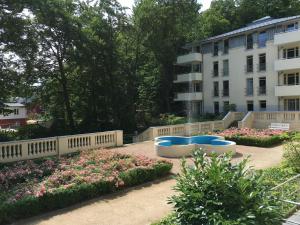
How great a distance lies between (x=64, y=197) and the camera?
8.48 metres

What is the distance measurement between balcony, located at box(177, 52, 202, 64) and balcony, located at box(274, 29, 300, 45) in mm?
10733

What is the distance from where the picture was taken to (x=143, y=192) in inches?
388

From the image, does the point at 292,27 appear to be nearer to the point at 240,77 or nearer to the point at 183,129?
the point at 240,77

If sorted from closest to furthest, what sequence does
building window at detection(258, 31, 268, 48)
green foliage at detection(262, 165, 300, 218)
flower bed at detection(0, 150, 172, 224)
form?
green foliage at detection(262, 165, 300, 218), flower bed at detection(0, 150, 172, 224), building window at detection(258, 31, 268, 48)

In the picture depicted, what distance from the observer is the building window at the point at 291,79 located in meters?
32.5

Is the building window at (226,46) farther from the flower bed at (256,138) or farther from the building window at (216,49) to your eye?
the flower bed at (256,138)

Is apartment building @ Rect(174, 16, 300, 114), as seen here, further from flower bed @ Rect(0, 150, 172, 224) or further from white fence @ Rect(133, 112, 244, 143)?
flower bed @ Rect(0, 150, 172, 224)

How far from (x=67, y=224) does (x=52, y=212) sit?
1.04 metres

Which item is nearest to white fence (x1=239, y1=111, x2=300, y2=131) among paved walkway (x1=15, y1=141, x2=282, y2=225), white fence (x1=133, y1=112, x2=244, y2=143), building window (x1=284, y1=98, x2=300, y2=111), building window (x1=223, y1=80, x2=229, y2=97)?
white fence (x1=133, y1=112, x2=244, y2=143)

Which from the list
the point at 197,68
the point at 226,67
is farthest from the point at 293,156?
the point at 197,68

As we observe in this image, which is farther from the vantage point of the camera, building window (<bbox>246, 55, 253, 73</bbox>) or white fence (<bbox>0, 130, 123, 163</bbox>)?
building window (<bbox>246, 55, 253, 73</bbox>)

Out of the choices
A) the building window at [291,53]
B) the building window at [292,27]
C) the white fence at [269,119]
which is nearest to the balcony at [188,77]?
the building window at [291,53]

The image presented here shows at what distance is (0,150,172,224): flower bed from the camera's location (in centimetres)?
794

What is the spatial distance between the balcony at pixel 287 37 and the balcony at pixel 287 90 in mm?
4491
